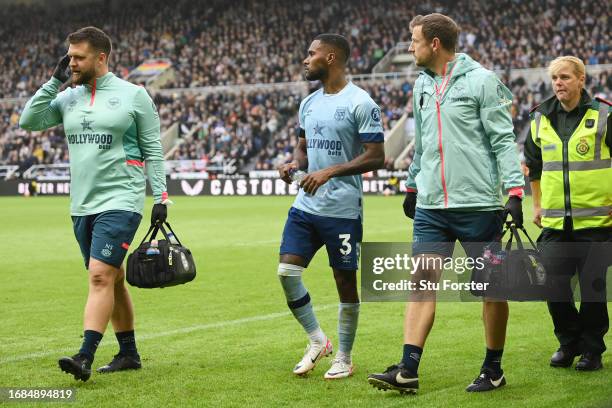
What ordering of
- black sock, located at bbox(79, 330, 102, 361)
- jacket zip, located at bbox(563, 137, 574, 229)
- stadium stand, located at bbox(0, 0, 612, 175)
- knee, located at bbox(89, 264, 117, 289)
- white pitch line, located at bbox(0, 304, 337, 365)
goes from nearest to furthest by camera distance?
black sock, located at bbox(79, 330, 102, 361) → knee, located at bbox(89, 264, 117, 289) → jacket zip, located at bbox(563, 137, 574, 229) → white pitch line, located at bbox(0, 304, 337, 365) → stadium stand, located at bbox(0, 0, 612, 175)

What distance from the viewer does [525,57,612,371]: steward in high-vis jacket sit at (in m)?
6.54

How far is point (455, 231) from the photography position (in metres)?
5.89

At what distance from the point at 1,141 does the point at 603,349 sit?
1927 inches

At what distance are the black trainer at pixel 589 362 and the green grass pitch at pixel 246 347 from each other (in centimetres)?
8

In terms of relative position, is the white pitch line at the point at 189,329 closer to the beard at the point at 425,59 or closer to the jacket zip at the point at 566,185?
the jacket zip at the point at 566,185

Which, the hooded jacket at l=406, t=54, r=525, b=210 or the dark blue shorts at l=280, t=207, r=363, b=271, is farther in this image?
the dark blue shorts at l=280, t=207, r=363, b=271

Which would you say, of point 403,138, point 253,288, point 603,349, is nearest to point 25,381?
point 603,349

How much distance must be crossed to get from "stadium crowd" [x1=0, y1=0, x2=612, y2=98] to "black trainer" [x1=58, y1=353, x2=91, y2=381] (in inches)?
1543

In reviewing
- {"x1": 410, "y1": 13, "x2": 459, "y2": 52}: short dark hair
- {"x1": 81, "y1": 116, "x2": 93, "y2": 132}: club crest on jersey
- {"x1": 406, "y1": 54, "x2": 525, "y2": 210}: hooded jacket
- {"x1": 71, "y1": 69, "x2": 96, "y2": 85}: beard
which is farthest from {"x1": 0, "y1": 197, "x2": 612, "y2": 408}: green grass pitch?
{"x1": 410, "y1": 13, "x2": 459, "y2": 52}: short dark hair

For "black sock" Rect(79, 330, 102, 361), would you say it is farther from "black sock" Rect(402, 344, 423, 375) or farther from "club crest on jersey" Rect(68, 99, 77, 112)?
"black sock" Rect(402, 344, 423, 375)

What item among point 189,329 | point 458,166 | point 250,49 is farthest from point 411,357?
point 250,49

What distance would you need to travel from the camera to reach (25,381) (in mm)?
6160

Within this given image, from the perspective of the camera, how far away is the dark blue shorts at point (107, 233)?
6.30m

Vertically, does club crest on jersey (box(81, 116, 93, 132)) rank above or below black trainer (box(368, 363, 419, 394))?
above
